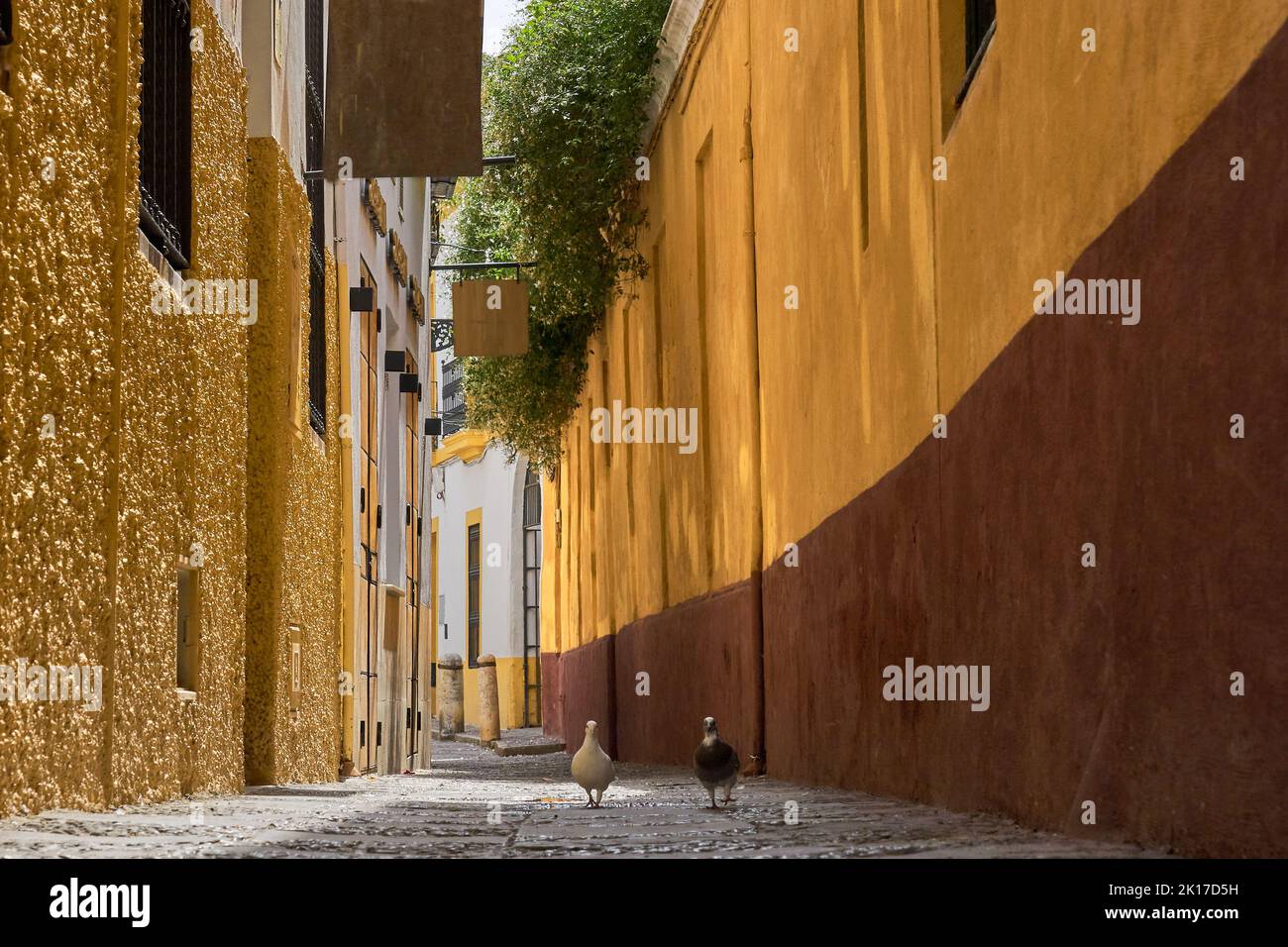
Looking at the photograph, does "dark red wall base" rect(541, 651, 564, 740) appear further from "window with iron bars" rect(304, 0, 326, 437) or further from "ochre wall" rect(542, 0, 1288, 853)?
"window with iron bars" rect(304, 0, 326, 437)

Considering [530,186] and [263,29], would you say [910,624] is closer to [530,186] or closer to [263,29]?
[263,29]

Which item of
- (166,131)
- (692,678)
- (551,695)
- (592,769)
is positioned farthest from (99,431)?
(551,695)

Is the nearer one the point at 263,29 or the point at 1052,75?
the point at 1052,75

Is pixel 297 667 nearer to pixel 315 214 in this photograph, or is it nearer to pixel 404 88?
pixel 315 214

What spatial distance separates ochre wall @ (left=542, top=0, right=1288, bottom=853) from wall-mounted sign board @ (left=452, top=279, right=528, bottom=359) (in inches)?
124

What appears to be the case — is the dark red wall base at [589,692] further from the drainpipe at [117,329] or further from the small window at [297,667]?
the drainpipe at [117,329]

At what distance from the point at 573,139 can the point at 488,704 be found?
12.7 meters

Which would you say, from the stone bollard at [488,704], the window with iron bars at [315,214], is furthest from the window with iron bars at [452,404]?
the window with iron bars at [315,214]

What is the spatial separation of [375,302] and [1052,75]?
10903 mm

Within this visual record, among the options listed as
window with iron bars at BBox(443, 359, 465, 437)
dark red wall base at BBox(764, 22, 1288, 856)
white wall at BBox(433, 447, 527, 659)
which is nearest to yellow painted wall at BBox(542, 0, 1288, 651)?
dark red wall base at BBox(764, 22, 1288, 856)

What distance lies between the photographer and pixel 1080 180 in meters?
4.49

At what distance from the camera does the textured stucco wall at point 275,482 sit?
8.88 meters

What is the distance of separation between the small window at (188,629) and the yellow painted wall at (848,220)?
3040 mm

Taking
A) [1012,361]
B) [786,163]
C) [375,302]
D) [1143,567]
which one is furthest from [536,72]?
[1143,567]
